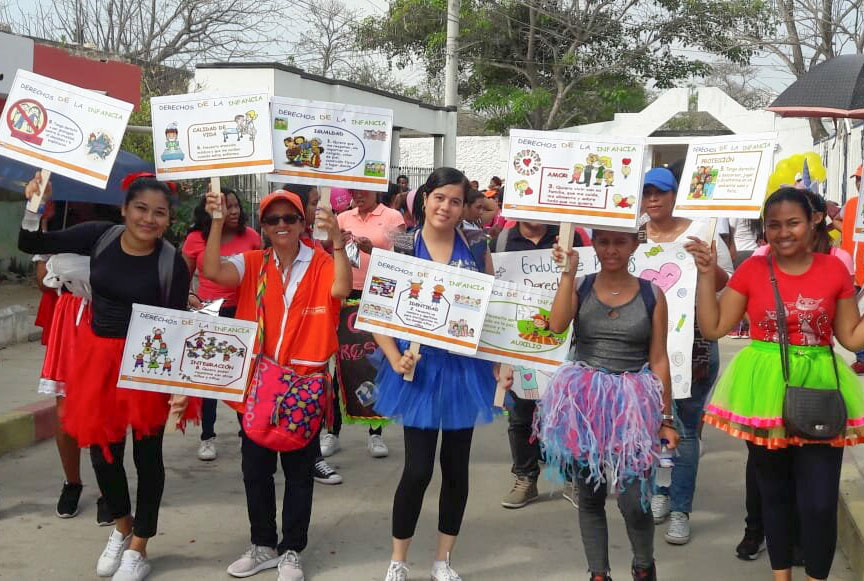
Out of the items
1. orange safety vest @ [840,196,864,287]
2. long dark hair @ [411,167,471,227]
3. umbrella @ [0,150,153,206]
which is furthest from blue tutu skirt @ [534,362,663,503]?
umbrella @ [0,150,153,206]

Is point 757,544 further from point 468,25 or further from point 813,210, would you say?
point 468,25

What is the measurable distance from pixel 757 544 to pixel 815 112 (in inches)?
120

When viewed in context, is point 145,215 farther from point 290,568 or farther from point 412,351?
point 290,568

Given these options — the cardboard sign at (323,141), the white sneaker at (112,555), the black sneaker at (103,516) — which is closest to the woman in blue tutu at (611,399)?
the cardboard sign at (323,141)

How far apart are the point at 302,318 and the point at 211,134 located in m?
0.93

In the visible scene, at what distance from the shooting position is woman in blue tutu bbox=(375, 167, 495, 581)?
430 centimetres

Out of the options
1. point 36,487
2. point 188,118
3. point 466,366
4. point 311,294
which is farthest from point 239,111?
point 36,487

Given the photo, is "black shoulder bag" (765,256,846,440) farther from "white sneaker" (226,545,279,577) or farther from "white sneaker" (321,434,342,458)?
"white sneaker" (321,434,342,458)

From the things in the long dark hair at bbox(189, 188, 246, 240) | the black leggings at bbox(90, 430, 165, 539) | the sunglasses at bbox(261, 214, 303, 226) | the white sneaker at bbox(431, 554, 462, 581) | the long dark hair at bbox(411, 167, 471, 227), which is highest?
the long dark hair at bbox(411, 167, 471, 227)

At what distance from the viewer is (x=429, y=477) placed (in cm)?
438

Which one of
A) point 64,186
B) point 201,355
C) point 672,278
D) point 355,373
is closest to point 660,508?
point 672,278

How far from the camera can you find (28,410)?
702 cm

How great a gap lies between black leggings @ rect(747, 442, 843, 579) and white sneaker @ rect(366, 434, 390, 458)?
3.22 metres

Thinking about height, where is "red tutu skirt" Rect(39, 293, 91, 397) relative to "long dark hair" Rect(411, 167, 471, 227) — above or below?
below
